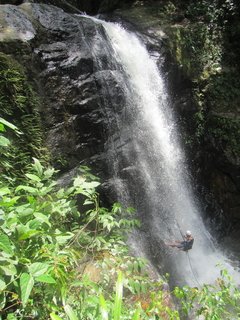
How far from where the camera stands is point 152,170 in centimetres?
670

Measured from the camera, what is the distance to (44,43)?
5.28 m

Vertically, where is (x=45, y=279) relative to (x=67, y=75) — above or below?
below

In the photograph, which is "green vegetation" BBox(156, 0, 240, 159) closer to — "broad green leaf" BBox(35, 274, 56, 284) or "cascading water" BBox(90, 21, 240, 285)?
"cascading water" BBox(90, 21, 240, 285)

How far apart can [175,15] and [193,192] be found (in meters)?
5.86

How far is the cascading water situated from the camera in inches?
233

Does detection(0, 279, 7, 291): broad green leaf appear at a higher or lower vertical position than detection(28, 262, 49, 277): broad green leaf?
lower

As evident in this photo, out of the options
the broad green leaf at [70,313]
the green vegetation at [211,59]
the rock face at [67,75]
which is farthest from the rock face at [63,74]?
the broad green leaf at [70,313]

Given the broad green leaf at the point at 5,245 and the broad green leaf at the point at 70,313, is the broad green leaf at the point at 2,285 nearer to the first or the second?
the broad green leaf at the point at 5,245

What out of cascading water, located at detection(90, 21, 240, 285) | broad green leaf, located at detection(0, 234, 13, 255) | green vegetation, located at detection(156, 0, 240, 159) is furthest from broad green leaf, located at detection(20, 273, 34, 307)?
green vegetation, located at detection(156, 0, 240, 159)

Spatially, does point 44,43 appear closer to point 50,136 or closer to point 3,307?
point 50,136

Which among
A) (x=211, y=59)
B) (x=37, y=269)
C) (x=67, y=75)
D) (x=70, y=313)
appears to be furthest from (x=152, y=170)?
(x=70, y=313)

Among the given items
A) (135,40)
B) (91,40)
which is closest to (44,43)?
(91,40)

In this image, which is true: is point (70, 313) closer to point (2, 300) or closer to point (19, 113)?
point (2, 300)

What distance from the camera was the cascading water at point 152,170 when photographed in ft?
19.4
